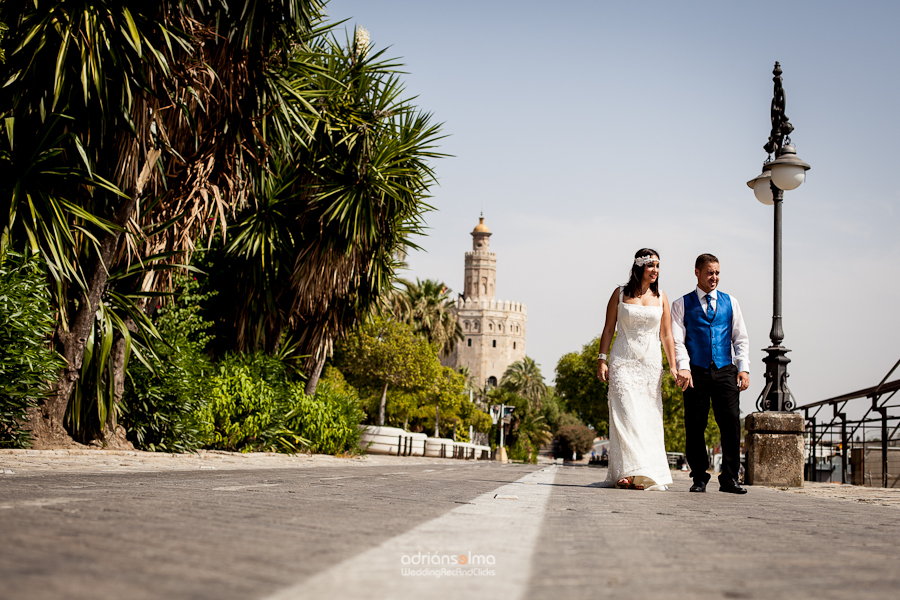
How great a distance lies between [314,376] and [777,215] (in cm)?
917

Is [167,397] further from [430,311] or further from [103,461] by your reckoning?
[430,311]

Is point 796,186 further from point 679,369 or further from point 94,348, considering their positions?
point 94,348

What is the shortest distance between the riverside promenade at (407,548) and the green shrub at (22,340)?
4.02 m

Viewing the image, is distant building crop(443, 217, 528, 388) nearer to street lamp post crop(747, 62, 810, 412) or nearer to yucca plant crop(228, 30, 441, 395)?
yucca plant crop(228, 30, 441, 395)

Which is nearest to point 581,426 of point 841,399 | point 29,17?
point 841,399

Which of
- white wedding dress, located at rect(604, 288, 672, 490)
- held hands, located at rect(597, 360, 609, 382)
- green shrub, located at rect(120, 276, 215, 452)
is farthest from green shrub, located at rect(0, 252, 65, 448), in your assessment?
white wedding dress, located at rect(604, 288, 672, 490)

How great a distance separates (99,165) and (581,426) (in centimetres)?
10113

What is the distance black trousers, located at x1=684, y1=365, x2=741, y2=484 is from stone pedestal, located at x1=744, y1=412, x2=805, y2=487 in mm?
3157

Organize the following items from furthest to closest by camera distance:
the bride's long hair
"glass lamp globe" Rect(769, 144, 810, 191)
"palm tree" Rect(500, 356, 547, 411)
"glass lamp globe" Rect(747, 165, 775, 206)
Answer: "palm tree" Rect(500, 356, 547, 411), "glass lamp globe" Rect(747, 165, 775, 206), "glass lamp globe" Rect(769, 144, 810, 191), the bride's long hair

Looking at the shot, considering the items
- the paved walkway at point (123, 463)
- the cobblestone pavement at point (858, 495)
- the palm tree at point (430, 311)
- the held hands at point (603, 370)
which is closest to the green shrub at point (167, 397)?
the paved walkway at point (123, 463)

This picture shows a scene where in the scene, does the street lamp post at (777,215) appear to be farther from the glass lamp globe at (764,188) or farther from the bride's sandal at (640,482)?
the bride's sandal at (640,482)

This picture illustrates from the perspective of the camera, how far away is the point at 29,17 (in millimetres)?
8898

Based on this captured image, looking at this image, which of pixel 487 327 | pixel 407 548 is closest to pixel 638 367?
pixel 407 548

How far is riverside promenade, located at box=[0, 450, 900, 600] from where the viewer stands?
1739 mm
